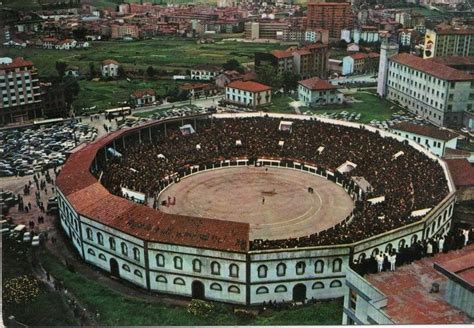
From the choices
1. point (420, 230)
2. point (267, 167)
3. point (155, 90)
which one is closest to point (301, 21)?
point (155, 90)

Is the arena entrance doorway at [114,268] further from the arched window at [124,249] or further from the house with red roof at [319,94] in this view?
the house with red roof at [319,94]

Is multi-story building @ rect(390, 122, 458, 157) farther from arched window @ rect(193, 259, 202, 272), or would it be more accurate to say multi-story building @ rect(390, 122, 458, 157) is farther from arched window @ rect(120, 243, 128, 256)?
arched window @ rect(120, 243, 128, 256)

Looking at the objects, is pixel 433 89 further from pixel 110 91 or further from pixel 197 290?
pixel 197 290

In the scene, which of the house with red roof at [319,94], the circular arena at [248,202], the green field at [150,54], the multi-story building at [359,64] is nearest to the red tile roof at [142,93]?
the green field at [150,54]

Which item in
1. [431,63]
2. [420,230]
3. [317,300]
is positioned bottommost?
[317,300]

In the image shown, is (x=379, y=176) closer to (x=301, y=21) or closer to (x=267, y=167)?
(x=267, y=167)

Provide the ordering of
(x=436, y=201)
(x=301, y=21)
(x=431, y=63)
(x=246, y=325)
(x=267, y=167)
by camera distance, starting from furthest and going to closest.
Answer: (x=301, y=21) < (x=431, y=63) < (x=267, y=167) < (x=436, y=201) < (x=246, y=325)
